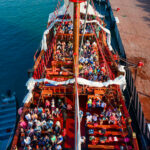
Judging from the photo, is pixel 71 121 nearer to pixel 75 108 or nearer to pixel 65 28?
pixel 75 108

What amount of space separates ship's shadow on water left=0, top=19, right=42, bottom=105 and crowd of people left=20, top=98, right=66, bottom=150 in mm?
6968

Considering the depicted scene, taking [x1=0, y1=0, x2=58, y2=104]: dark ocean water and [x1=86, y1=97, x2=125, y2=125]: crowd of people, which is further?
[x1=0, y1=0, x2=58, y2=104]: dark ocean water

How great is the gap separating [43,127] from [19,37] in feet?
75.9

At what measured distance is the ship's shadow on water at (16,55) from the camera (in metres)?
21.7

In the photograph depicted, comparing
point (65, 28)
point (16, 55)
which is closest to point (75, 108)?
point (65, 28)

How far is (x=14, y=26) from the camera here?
33562mm

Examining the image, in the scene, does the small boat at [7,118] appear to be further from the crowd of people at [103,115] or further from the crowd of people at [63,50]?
the crowd of people at [63,50]

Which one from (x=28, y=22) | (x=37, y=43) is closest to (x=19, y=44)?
(x=37, y=43)

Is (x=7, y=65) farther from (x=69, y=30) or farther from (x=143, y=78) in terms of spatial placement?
(x=143, y=78)

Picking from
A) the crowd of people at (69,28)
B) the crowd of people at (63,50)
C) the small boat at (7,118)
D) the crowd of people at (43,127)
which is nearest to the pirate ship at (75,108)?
the crowd of people at (43,127)

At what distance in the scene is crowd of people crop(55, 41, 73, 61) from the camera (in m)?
17.8

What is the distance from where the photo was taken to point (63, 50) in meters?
18.8

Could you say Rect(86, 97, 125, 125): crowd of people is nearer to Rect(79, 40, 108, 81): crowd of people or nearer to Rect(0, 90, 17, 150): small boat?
Rect(79, 40, 108, 81): crowd of people

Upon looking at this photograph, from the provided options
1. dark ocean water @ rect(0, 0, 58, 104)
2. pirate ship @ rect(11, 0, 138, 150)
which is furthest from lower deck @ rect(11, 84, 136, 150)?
dark ocean water @ rect(0, 0, 58, 104)
